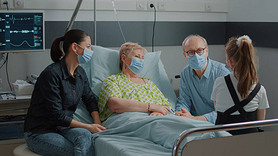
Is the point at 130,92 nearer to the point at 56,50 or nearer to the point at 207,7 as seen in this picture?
the point at 56,50

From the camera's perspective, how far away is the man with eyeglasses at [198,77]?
3.40m

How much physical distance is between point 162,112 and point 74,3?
1.50 m

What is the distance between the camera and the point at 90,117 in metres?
3.23

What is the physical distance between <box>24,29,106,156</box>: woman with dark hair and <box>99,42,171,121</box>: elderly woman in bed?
25 centimetres

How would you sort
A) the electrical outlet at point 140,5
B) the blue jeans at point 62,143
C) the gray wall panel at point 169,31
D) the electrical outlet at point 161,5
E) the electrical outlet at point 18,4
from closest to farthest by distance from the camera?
the blue jeans at point 62,143 < the electrical outlet at point 18,4 < the gray wall panel at point 169,31 < the electrical outlet at point 140,5 < the electrical outlet at point 161,5

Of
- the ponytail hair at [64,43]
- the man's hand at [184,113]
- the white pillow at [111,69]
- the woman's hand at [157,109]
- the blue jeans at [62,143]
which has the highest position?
the ponytail hair at [64,43]

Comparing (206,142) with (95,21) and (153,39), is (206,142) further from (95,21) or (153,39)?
(153,39)

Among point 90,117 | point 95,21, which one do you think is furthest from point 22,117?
point 95,21

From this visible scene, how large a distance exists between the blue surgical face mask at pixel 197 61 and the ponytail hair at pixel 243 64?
2.20 feet

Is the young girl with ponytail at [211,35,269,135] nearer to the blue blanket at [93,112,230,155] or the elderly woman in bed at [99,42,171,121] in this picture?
the blue blanket at [93,112,230,155]

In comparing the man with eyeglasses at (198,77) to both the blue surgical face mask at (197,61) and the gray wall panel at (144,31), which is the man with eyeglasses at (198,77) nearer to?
the blue surgical face mask at (197,61)

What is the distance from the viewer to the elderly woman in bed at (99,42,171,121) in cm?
317

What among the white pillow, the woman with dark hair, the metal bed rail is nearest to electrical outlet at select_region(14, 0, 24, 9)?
the white pillow

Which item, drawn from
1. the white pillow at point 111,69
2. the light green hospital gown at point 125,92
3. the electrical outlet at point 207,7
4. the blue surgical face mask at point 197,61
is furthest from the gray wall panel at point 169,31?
the blue surgical face mask at point 197,61
